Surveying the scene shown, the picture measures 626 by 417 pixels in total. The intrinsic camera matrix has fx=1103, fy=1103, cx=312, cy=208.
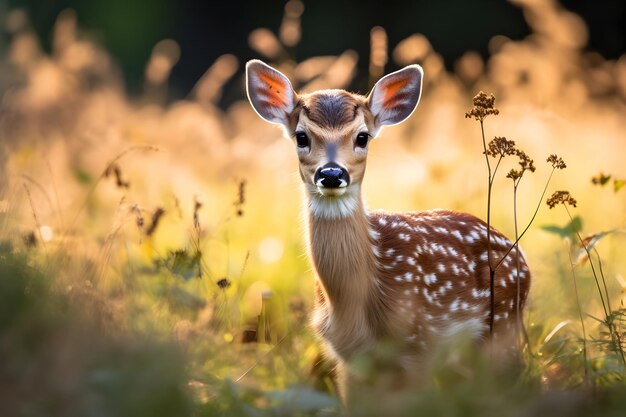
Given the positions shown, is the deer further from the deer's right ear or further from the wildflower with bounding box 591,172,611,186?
the wildflower with bounding box 591,172,611,186

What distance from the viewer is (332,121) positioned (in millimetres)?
4469

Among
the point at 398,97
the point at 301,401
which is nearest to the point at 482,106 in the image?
the point at 398,97

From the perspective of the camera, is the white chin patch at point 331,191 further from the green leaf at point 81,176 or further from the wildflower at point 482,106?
the green leaf at point 81,176

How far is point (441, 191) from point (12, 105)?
2512 mm

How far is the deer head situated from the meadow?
0.30 meters

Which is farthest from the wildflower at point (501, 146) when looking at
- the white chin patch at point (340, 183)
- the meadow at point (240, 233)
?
the white chin patch at point (340, 183)

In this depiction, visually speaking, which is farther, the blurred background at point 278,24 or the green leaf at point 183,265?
the blurred background at point 278,24

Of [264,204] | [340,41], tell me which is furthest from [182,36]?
[264,204]

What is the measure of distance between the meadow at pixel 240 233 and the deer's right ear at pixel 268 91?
1.37 ft

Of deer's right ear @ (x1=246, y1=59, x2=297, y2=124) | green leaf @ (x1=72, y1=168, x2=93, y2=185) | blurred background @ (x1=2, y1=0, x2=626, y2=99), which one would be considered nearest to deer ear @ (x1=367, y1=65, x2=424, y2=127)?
deer's right ear @ (x1=246, y1=59, x2=297, y2=124)

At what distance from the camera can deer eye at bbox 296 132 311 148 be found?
4.52m

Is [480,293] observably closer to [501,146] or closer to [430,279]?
[430,279]

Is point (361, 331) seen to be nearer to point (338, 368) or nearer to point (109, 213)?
point (338, 368)

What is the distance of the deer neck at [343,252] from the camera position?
4.38 m
